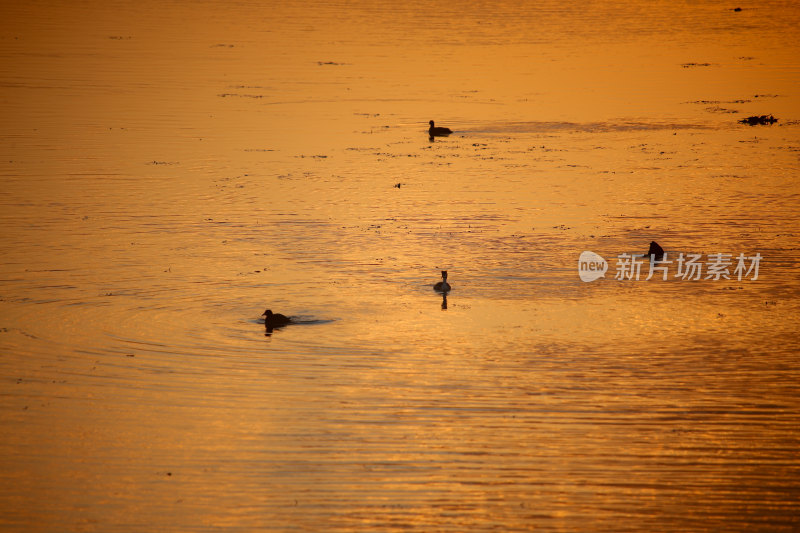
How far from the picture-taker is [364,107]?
37.4 metres

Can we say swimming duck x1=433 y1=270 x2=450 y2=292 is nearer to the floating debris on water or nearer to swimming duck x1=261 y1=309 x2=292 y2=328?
swimming duck x1=261 y1=309 x2=292 y2=328

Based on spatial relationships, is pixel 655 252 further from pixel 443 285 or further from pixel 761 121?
pixel 761 121

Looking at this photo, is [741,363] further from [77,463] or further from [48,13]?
[48,13]

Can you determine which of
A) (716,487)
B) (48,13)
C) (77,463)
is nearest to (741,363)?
(716,487)

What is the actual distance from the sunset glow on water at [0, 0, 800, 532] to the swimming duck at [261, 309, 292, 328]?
0.41 m

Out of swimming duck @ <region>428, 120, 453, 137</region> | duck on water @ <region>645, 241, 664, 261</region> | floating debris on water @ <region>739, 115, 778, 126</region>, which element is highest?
floating debris on water @ <region>739, 115, 778, 126</region>

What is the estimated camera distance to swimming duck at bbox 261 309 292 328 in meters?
17.3

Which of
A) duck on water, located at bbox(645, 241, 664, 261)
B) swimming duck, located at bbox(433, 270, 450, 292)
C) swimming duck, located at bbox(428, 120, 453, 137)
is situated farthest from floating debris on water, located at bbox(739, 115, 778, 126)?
swimming duck, located at bbox(433, 270, 450, 292)

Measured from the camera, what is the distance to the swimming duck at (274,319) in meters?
17.3

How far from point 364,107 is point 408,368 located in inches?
901

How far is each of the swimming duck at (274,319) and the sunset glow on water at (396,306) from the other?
0.41m

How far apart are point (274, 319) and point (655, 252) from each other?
8.00m

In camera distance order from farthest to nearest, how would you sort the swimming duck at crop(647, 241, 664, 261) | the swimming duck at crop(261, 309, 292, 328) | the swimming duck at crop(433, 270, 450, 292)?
the swimming duck at crop(647, 241, 664, 261) → the swimming duck at crop(433, 270, 450, 292) → the swimming duck at crop(261, 309, 292, 328)

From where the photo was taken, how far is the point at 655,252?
67.5 ft
